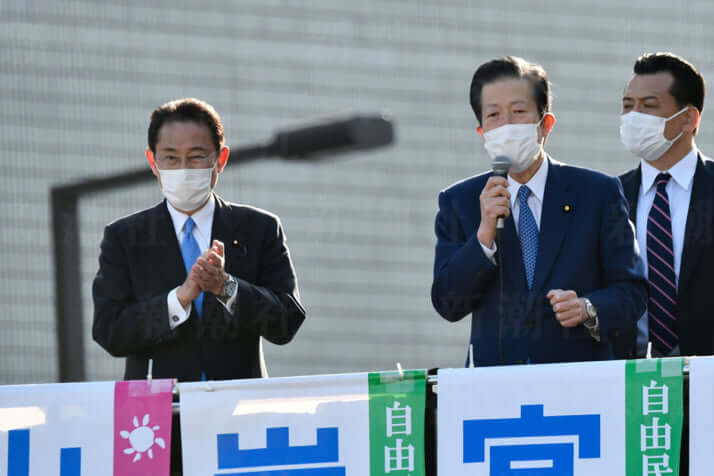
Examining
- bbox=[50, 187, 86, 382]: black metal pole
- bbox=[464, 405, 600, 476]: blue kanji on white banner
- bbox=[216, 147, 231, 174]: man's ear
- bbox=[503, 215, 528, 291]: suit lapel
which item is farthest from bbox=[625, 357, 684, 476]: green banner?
bbox=[50, 187, 86, 382]: black metal pole

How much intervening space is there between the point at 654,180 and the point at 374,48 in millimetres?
50647

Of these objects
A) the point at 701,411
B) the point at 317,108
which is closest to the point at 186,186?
the point at 701,411

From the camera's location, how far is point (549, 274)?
564 centimetres

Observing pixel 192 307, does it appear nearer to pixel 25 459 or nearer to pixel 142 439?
pixel 142 439

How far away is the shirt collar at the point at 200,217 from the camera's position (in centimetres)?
613

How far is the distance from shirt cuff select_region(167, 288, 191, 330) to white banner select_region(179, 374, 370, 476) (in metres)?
0.58

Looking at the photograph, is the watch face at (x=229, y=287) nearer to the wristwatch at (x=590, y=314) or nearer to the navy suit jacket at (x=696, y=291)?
the wristwatch at (x=590, y=314)

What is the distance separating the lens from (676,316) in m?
6.02

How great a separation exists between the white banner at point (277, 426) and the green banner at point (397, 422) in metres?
0.03

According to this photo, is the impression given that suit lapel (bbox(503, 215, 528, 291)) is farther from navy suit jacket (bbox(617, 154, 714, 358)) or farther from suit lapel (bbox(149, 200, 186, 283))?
suit lapel (bbox(149, 200, 186, 283))

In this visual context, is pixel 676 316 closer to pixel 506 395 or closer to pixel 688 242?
pixel 688 242

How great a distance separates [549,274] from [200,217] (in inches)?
58.6

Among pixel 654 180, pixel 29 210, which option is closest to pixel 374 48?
pixel 29 210

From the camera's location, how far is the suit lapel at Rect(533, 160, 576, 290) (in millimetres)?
5641
